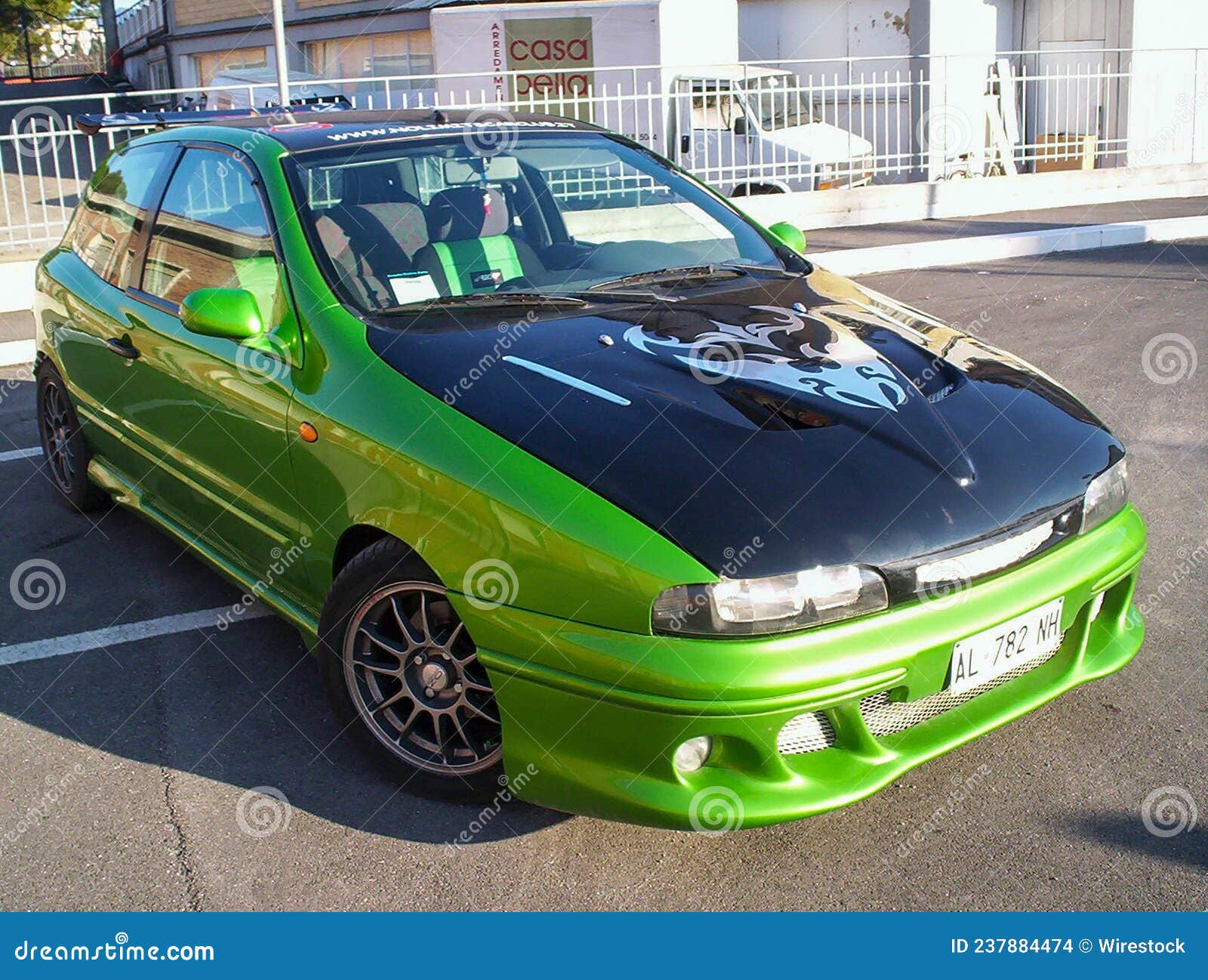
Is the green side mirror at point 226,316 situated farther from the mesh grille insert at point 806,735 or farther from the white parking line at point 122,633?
the mesh grille insert at point 806,735

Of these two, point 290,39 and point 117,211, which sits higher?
point 290,39

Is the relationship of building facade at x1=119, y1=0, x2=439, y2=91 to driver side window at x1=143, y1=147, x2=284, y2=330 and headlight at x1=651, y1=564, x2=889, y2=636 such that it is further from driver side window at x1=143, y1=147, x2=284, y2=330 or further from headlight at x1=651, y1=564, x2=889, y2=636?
headlight at x1=651, y1=564, x2=889, y2=636

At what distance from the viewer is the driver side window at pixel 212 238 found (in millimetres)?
3756

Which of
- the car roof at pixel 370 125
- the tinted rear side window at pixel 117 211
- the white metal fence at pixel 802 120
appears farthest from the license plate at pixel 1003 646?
the white metal fence at pixel 802 120

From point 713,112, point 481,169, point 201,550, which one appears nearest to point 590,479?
point 481,169

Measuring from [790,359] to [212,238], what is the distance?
6.40 ft

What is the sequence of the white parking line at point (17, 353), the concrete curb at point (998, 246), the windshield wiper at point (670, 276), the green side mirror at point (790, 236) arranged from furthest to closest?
the concrete curb at point (998, 246) → the white parking line at point (17, 353) → the green side mirror at point (790, 236) → the windshield wiper at point (670, 276)

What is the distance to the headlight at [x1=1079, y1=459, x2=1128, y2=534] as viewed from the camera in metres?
3.20

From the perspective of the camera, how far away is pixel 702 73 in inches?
649

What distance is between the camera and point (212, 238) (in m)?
4.09

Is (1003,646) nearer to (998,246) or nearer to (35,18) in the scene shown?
(998,246)

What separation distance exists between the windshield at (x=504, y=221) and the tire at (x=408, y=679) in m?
0.87
